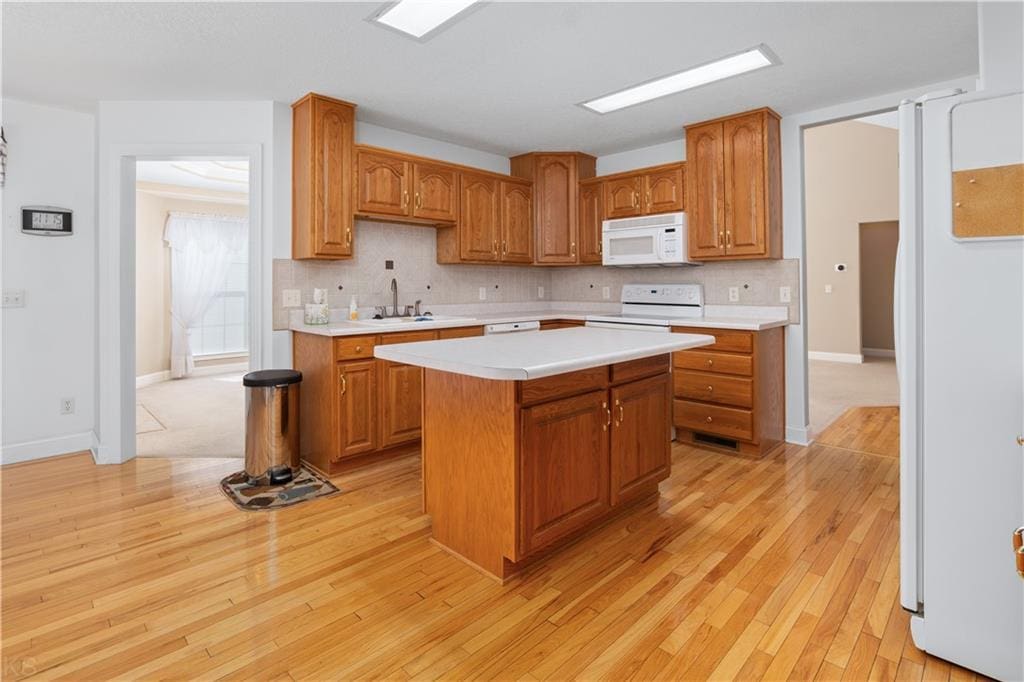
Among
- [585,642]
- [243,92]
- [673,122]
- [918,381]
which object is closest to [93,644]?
[585,642]

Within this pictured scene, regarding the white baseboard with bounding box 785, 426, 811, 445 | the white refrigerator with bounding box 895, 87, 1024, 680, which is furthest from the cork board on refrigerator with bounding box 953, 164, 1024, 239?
the white baseboard with bounding box 785, 426, 811, 445

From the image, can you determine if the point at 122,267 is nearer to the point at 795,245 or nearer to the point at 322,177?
→ the point at 322,177

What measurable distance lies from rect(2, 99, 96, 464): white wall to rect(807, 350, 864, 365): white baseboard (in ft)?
30.4

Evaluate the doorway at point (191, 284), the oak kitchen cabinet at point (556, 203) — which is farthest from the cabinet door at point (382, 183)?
the doorway at point (191, 284)

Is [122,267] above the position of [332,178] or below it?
below

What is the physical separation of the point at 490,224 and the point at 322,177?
1630mm

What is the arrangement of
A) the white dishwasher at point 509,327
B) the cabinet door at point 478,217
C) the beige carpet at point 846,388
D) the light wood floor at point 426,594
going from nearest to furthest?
the light wood floor at point 426,594 → the white dishwasher at point 509,327 → the cabinet door at point 478,217 → the beige carpet at point 846,388

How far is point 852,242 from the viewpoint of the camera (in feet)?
26.6

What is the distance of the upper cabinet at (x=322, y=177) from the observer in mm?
3531

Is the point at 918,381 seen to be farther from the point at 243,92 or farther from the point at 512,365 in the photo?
the point at 243,92

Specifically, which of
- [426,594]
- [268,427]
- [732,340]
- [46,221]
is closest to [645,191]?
[732,340]

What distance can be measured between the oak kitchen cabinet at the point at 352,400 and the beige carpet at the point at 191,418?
841 mm

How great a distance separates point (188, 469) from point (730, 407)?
3729mm

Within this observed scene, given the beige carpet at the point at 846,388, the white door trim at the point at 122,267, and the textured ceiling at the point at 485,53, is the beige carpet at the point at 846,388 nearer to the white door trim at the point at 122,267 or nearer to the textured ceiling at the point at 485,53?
the textured ceiling at the point at 485,53
